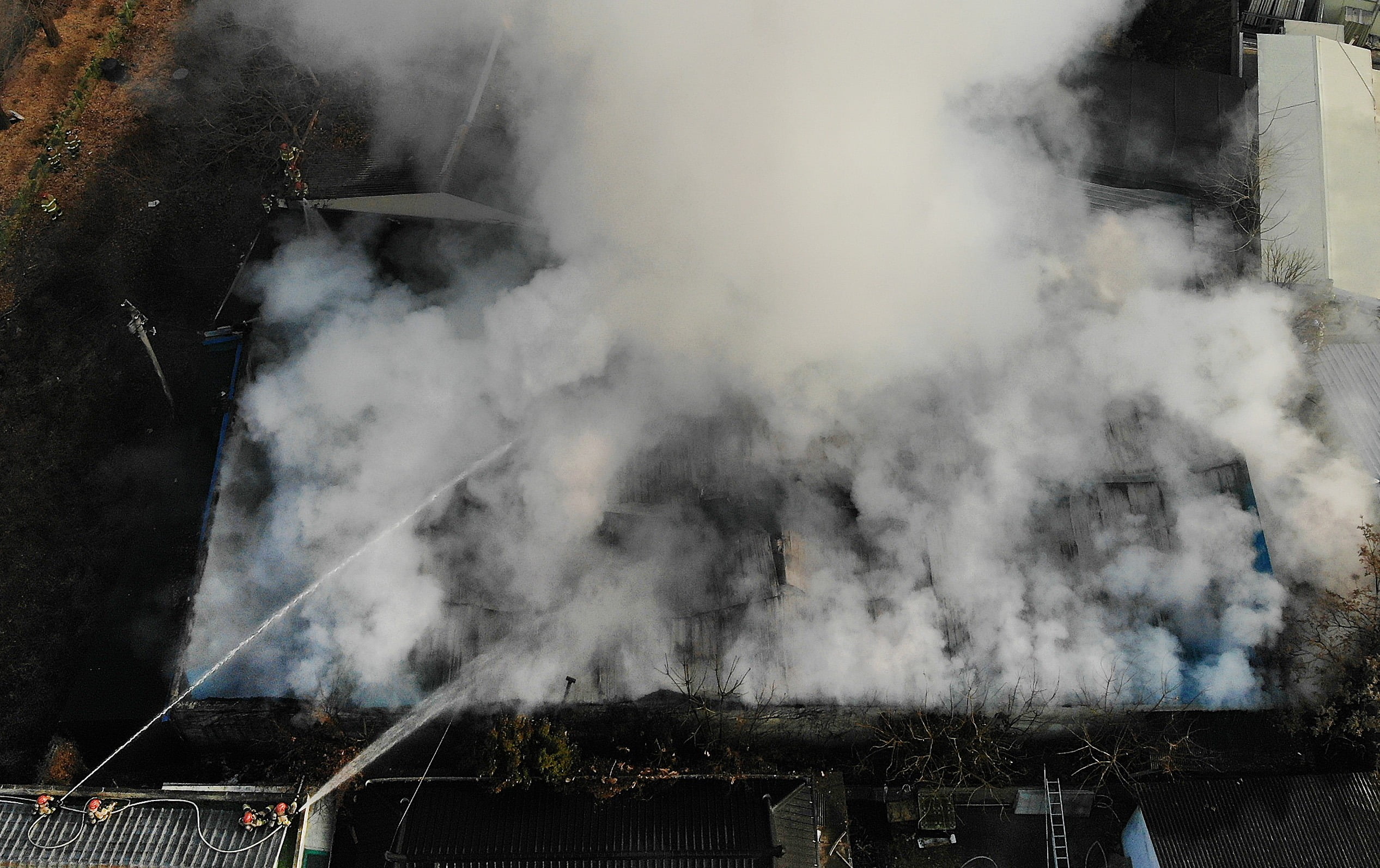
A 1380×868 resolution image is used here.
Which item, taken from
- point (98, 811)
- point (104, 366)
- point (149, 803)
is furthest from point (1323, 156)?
point (104, 366)

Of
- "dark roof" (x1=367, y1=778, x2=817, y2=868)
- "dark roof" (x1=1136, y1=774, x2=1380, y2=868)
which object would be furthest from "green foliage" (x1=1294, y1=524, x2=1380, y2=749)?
"dark roof" (x1=367, y1=778, x2=817, y2=868)

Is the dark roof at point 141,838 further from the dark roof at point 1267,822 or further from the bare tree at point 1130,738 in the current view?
the dark roof at point 1267,822

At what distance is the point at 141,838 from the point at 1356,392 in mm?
19084

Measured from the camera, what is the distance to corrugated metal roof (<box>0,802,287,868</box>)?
11.1m

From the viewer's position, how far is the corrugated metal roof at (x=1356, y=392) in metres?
14.7

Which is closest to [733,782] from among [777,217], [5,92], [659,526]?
[659,526]

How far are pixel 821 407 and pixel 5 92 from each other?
1831 centimetres

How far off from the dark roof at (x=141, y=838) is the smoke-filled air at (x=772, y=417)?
5.31 ft

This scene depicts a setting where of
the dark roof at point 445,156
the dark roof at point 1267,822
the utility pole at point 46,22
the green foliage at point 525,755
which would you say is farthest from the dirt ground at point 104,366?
the dark roof at point 1267,822

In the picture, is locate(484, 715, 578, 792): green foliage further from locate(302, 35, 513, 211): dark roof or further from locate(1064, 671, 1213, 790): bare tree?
locate(302, 35, 513, 211): dark roof

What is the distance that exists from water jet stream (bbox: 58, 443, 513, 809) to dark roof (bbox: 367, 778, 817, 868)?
1.40 m

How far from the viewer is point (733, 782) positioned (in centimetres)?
1227

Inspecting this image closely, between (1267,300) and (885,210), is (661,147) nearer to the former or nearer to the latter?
(885,210)

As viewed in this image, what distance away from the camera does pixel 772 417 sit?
1405 centimetres
